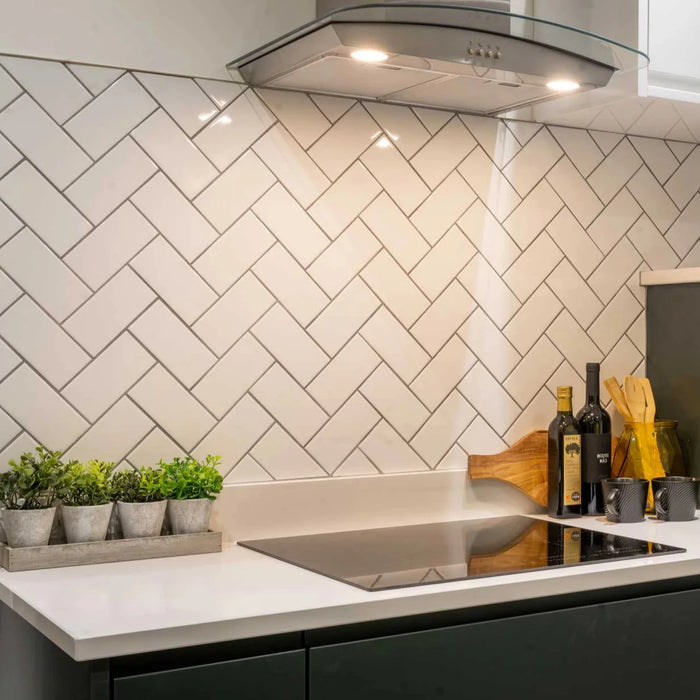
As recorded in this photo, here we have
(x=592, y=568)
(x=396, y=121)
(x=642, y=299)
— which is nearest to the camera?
(x=592, y=568)

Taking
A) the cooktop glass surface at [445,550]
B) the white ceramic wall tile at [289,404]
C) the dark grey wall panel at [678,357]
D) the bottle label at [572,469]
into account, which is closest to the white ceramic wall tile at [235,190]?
the white ceramic wall tile at [289,404]

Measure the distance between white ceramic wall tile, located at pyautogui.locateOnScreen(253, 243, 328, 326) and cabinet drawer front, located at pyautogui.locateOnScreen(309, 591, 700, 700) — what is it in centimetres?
79

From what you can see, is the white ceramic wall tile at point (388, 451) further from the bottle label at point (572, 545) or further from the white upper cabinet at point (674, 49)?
the white upper cabinet at point (674, 49)

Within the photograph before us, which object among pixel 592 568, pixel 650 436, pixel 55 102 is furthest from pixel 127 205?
pixel 650 436

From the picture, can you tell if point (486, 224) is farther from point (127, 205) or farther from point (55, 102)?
point (55, 102)

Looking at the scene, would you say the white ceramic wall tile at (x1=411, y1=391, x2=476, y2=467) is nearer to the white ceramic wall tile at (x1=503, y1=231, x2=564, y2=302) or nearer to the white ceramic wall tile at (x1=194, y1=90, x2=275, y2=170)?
the white ceramic wall tile at (x1=503, y1=231, x2=564, y2=302)

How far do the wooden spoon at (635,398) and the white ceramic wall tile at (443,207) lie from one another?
567 millimetres

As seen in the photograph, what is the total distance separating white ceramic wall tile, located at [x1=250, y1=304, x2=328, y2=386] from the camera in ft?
6.66

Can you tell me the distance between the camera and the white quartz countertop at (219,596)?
4.29ft

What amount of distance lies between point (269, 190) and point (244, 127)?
0.44 feet

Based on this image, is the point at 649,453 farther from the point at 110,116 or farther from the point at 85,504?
the point at 110,116

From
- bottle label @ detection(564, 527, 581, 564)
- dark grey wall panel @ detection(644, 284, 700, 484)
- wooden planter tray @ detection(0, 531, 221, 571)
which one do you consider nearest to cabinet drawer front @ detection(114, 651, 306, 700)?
wooden planter tray @ detection(0, 531, 221, 571)

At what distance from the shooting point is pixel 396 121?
2.18m

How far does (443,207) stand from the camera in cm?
225
